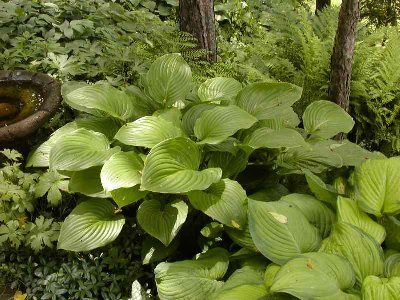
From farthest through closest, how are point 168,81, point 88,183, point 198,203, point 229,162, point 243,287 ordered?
point 168,81 → point 229,162 → point 88,183 → point 198,203 → point 243,287

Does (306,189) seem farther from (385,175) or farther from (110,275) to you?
(110,275)

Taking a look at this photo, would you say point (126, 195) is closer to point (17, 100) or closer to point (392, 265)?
point (392, 265)

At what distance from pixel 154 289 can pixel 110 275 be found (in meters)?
0.28

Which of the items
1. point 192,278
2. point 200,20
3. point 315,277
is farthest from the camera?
point 200,20

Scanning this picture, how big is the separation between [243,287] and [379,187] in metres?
0.94

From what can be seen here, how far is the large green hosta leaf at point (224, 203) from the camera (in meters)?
2.28

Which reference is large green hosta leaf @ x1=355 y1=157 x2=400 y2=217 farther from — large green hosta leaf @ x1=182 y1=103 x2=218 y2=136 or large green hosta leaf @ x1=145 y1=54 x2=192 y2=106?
large green hosta leaf @ x1=145 y1=54 x2=192 y2=106

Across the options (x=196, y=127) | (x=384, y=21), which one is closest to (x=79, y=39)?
(x=196, y=127)

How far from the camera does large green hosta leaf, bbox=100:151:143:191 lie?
7.37 ft

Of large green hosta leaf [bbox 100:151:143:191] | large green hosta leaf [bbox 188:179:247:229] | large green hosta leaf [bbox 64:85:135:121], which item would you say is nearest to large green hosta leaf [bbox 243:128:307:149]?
large green hosta leaf [bbox 188:179:247:229]

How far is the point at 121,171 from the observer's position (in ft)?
7.62

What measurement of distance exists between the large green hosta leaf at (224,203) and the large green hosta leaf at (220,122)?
295 millimetres

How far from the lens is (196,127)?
8.30 feet

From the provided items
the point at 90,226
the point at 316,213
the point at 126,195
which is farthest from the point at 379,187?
the point at 90,226
